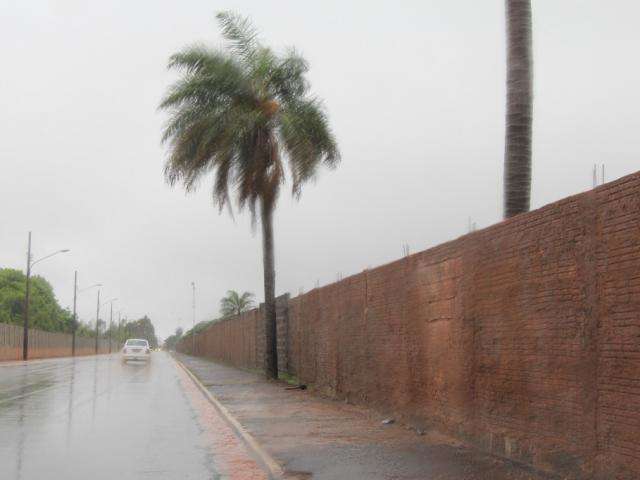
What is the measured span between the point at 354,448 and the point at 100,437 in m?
4.24

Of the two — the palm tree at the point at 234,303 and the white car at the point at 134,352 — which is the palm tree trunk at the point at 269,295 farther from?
the palm tree at the point at 234,303

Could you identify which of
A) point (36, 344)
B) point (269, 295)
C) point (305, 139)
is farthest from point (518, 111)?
point (36, 344)

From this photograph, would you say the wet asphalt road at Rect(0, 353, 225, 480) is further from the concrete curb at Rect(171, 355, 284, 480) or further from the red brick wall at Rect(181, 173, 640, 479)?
the red brick wall at Rect(181, 173, 640, 479)

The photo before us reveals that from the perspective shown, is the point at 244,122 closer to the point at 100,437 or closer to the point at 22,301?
the point at 100,437

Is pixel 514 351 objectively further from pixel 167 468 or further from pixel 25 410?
pixel 25 410

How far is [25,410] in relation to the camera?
56.2ft

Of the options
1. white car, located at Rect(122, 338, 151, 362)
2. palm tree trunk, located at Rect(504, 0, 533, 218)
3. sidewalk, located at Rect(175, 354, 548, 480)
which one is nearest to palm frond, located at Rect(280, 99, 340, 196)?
sidewalk, located at Rect(175, 354, 548, 480)

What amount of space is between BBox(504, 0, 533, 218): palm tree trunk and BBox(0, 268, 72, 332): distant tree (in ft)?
376

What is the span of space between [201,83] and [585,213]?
1911cm

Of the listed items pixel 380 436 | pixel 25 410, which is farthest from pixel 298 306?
A: pixel 380 436

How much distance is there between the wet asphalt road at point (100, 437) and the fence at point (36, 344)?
44.9m

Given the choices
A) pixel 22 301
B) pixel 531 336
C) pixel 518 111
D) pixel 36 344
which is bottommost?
pixel 36 344

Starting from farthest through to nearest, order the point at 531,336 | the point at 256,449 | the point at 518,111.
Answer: the point at 518,111, the point at 256,449, the point at 531,336

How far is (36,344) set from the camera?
3059 inches
